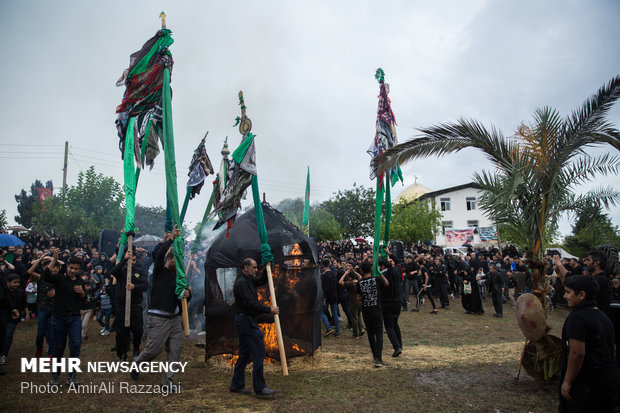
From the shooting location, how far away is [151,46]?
7730mm

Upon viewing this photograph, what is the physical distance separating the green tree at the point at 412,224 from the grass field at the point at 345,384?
2706cm

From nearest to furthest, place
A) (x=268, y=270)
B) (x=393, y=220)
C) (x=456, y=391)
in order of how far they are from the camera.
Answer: (x=456, y=391), (x=268, y=270), (x=393, y=220)

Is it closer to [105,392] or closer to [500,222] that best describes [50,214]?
[105,392]

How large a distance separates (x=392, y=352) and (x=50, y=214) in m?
30.5

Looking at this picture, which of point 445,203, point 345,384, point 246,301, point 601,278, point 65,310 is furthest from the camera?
point 445,203

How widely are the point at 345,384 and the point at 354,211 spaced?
39303 mm

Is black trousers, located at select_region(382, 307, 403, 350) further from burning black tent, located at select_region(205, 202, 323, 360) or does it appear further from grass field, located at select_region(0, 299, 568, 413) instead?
burning black tent, located at select_region(205, 202, 323, 360)

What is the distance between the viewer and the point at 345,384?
6.52 m

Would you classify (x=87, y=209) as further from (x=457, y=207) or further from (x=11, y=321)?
(x=457, y=207)

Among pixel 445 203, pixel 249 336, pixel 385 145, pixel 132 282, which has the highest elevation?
pixel 445 203

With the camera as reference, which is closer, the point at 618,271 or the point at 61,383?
the point at 61,383

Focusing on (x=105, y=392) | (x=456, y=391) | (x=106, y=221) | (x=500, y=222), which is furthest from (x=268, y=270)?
(x=106, y=221)

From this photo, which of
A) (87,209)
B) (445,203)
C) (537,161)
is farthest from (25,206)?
(537,161)

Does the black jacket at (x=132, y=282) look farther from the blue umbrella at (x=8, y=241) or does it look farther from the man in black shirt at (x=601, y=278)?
the man in black shirt at (x=601, y=278)
